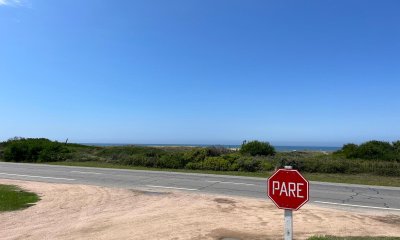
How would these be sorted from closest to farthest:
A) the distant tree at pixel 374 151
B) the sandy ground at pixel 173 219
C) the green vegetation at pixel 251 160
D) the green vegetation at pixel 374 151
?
the sandy ground at pixel 173 219, the green vegetation at pixel 251 160, the green vegetation at pixel 374 151, the distant tree at pixel 374 151

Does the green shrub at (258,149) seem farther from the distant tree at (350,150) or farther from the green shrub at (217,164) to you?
the distant tree at (350,150)

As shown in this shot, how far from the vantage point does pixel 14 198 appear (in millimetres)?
13273

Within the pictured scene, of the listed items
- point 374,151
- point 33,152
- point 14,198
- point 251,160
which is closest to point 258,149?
point 251,160

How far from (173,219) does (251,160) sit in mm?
17713

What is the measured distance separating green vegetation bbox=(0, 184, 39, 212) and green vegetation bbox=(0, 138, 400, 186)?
1301cm

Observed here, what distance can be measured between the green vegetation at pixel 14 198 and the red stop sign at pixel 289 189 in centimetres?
915

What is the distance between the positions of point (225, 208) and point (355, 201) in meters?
5.04

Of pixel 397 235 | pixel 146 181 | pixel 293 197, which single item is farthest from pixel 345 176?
pixel 293 197

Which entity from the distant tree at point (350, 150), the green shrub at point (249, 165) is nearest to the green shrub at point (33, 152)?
the green shrub at point (249, 165)

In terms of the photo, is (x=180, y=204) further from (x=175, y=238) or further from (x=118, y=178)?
(x=118, y=178)

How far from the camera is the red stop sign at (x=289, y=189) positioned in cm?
497

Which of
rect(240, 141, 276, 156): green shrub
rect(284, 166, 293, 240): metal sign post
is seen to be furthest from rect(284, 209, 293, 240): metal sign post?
rect(240, 141, 276, 156): green shrub

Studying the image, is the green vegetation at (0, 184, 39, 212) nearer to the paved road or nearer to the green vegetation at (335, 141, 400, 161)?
the paved road

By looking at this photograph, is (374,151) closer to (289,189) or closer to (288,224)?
(288,224)
